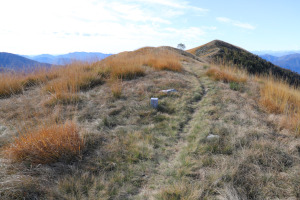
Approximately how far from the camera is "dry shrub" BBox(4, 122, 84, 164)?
8.25 ft

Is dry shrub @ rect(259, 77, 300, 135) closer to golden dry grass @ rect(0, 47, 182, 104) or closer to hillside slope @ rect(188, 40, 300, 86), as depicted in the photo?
golden dry grass @ rect(0, 47, 182, 104)

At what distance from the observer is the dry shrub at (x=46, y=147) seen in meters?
2.51

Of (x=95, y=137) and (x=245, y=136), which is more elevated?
(x=245, y=136)

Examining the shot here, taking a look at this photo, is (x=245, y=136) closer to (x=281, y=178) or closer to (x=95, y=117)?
(x=281, y=178)

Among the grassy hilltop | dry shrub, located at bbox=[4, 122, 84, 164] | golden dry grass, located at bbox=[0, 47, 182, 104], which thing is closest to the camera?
the grassy hilltop

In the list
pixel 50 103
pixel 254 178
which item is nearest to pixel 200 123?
pixel 254 178

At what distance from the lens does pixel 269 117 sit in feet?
14.1

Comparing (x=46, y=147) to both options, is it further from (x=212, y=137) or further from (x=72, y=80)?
(x=72, y=80)

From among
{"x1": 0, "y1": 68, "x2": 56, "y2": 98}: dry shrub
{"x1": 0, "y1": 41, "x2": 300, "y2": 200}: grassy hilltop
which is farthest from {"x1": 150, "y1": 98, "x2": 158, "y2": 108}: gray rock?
{"x1": 0, "y1": 68, "x2": 56, "y2": 98}: dry shrub

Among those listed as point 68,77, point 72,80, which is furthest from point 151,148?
point 68,77

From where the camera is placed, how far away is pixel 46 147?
2.57 meters

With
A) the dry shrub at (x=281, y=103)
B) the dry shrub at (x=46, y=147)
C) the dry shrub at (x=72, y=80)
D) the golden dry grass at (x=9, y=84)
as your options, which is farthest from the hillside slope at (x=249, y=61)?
the dry shrub at (x=46, y=147)

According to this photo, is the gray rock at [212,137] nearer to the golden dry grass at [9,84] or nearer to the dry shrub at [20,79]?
the dry shrub at [20,79]

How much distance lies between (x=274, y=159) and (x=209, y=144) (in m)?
1.00
